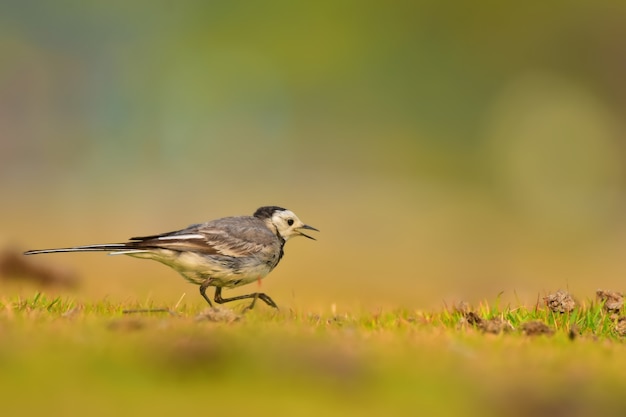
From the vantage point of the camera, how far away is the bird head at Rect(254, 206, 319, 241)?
40.5 ft

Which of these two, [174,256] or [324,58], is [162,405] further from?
[324,58]

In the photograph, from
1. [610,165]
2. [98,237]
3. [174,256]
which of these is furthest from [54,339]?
[610,165]

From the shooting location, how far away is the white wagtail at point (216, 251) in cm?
1089

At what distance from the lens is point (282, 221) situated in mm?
12383

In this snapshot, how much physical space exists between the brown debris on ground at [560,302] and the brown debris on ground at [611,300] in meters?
0.49

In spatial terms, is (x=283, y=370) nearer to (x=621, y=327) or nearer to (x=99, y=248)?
(x=99, y=248)

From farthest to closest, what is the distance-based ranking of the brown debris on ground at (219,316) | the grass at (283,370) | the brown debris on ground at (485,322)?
1. the brown debris on ground at (485,322)
2. the brown debris on ground at (219,316)
3. the grass at (283,370)

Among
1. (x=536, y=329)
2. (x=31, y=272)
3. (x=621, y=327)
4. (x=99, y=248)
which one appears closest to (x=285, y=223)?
(x=99, y=248)

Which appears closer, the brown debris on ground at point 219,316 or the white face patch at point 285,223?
the brown debris on ground at point 219,316

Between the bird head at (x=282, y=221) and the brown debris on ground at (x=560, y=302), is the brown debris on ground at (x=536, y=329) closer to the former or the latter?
the brown debris on ground at (x=560, y=302)

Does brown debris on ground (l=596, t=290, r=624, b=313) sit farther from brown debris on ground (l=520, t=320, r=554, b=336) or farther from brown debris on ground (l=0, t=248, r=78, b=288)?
brown debris on ground (l=0, t=248, r=78, b=288)

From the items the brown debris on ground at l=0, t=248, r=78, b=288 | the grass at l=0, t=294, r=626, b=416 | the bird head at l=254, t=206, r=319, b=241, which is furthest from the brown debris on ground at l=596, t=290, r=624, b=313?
the brown debris on ground at l=0, t=248, r=78, b=288

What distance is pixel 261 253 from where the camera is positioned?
11.4 m

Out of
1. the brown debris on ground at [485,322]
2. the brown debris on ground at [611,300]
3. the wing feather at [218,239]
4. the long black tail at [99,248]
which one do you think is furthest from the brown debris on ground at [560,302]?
the long black tail at [99,248]
